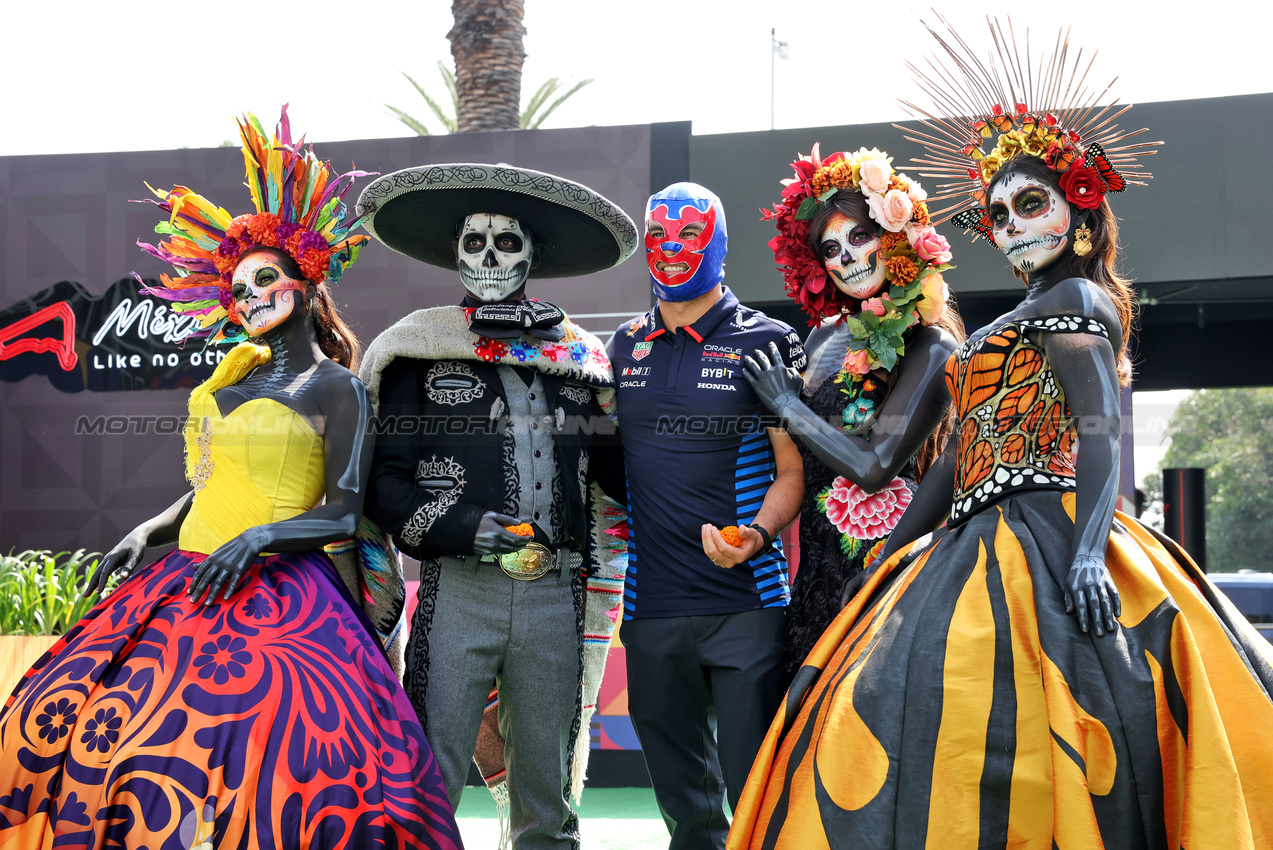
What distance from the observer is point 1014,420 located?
2.73 meters

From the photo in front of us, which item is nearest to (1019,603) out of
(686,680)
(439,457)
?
(686,680)

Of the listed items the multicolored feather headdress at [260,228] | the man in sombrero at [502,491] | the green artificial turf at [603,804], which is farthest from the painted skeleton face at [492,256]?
the green artificial turf at [603,804]

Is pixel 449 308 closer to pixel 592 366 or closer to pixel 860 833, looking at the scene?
pixel 592 366

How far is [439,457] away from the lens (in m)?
3.22

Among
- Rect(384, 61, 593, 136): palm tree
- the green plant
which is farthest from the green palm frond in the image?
the green plant

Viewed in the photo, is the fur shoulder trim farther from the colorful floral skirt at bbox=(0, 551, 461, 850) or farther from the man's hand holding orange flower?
the colorful floral skirt at bbox=(0, 551, 461, 850)

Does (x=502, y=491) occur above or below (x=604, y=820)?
above

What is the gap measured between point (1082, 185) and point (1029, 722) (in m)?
1.47

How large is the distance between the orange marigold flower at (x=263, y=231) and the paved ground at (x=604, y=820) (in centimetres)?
306

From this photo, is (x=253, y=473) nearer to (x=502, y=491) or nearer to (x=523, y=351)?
(x=502, y=491)

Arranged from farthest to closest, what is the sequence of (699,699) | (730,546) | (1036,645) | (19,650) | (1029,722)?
(19,650) < (699,699) < (730,546) < (1036,645) < (1029,722)

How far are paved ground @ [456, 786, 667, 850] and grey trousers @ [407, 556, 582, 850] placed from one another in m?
2.01

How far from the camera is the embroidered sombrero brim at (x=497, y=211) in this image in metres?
3.30

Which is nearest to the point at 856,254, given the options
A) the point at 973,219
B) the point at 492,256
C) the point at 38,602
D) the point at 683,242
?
the point at 973,219
